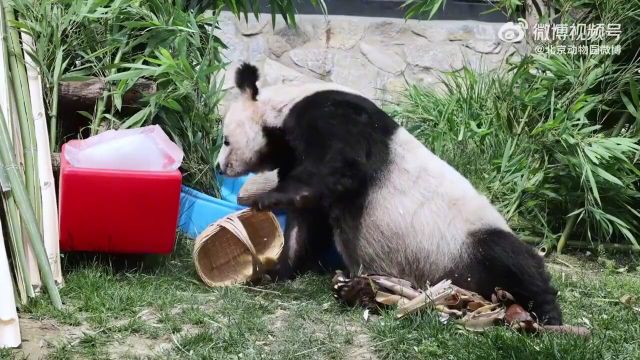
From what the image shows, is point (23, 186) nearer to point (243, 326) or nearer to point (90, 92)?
point (90, 92)

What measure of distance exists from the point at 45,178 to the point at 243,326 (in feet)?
4.01

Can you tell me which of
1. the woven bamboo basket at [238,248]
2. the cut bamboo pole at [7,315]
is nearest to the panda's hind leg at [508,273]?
the woven bamboo basket at [238,248]

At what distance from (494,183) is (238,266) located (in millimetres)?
2019

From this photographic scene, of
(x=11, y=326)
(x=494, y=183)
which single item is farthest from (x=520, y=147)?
(x=11, y=326)

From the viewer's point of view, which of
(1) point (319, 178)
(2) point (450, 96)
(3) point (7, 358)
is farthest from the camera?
(2) point (450, 96)

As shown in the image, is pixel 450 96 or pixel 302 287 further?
pixel 450 96

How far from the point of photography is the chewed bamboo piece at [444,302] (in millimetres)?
3631

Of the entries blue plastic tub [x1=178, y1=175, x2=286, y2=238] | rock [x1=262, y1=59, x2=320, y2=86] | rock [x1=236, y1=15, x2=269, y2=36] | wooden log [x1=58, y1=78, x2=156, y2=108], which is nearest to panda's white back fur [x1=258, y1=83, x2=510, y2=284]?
blue plastic tub [x1=178, y1=175, x2=286, y2=238]

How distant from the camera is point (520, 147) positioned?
5.61 metres

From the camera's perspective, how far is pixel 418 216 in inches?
161

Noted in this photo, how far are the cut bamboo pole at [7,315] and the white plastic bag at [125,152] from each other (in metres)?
0.69

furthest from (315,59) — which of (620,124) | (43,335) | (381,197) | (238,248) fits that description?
(43,335)

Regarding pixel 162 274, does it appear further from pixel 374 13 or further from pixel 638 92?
pixel 374 13

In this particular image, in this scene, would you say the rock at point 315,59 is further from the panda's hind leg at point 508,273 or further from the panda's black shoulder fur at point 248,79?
the panda's hind leg at point 508,273
